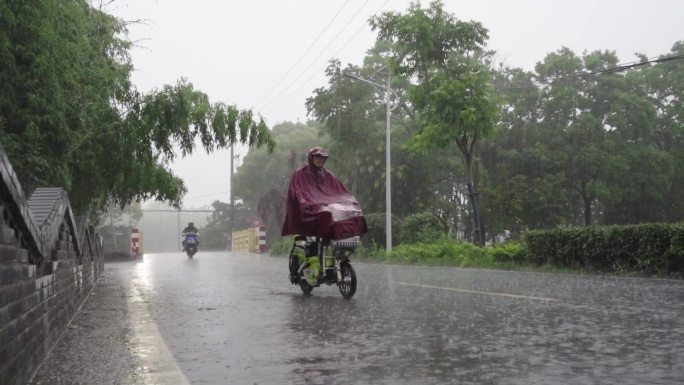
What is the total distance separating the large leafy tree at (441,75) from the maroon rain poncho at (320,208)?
13373 mm

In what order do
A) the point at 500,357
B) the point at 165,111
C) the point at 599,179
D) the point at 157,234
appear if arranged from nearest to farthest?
the point at 500,357
the point at 165,111
the point at 599,179
the point at 157,234

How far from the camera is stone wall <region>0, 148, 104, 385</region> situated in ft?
12.6

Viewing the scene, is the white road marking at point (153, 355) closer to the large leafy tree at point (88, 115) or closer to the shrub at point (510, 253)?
the large leafy tree at point (88, 115)

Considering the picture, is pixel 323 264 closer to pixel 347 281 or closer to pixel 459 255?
pixel 347 281

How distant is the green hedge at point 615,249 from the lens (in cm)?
1370

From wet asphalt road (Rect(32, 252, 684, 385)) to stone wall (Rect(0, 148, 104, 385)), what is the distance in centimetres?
25

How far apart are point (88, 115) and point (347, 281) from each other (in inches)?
188

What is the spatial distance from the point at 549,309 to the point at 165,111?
22.8 feet

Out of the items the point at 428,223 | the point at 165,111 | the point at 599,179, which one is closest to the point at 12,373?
the point at 165,111

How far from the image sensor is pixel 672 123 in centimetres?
4369

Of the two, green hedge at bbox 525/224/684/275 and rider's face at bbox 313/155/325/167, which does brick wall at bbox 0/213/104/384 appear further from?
green hedge at bbox 525/224/684/275

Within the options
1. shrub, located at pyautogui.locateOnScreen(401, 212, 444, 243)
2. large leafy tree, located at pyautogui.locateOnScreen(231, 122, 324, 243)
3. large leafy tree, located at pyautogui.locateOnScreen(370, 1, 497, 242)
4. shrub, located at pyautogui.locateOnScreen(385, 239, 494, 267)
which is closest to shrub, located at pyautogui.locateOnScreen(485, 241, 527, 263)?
shrub, located at pyautogui.locateOnScreen(385, 239, 494, 267)

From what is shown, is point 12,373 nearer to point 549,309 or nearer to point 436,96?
point 549,309

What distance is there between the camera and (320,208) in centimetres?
978
